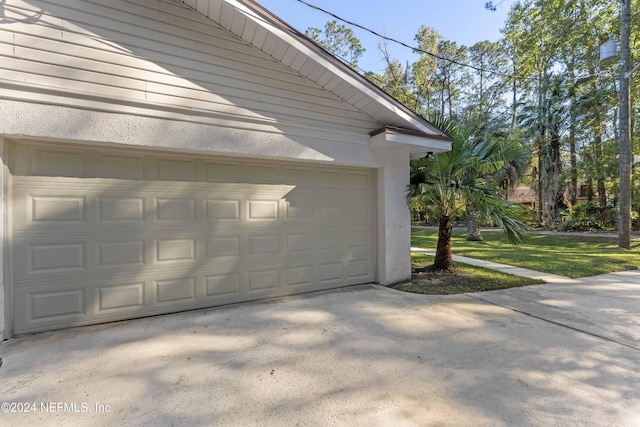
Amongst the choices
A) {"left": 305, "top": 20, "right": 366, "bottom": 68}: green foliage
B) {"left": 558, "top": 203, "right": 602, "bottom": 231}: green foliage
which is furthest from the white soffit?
{"left": 305, "top": 20, "right": 366, "bottom": 68}: green foliage

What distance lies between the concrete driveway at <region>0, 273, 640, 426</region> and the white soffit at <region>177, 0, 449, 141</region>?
323cm

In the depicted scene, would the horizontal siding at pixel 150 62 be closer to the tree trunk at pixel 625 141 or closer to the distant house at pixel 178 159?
the distant house at pixel 178 159

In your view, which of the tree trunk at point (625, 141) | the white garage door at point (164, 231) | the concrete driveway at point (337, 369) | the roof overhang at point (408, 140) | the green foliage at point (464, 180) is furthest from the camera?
the tree trunk at point (625, 141)

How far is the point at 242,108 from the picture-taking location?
4164 mm

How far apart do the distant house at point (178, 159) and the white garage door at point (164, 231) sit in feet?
0.06

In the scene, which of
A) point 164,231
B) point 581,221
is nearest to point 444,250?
point 164,231

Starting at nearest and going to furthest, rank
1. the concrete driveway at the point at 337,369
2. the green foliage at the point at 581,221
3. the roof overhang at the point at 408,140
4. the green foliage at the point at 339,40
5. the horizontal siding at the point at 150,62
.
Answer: the concrete driveway at the point at 337,369 < the horizontal siding at the point at 150,62 < the roof overhang at the point at 408,140 < the green foliage at the point at 581,221 < the green foliage at the point at 339,40

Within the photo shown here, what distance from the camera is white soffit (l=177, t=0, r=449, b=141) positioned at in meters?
3.90

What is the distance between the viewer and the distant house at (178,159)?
10.6ft

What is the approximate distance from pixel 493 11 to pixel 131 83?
9614 mm

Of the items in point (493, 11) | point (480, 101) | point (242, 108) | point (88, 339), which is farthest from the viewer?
point (480, 101)

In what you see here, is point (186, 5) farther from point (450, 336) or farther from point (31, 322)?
point (450, 336)

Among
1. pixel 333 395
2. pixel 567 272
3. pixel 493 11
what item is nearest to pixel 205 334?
pixel 333 395

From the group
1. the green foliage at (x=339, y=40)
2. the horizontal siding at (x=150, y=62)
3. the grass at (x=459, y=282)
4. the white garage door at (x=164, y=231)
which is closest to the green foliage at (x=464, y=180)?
the grass at (x=459, y=282)
